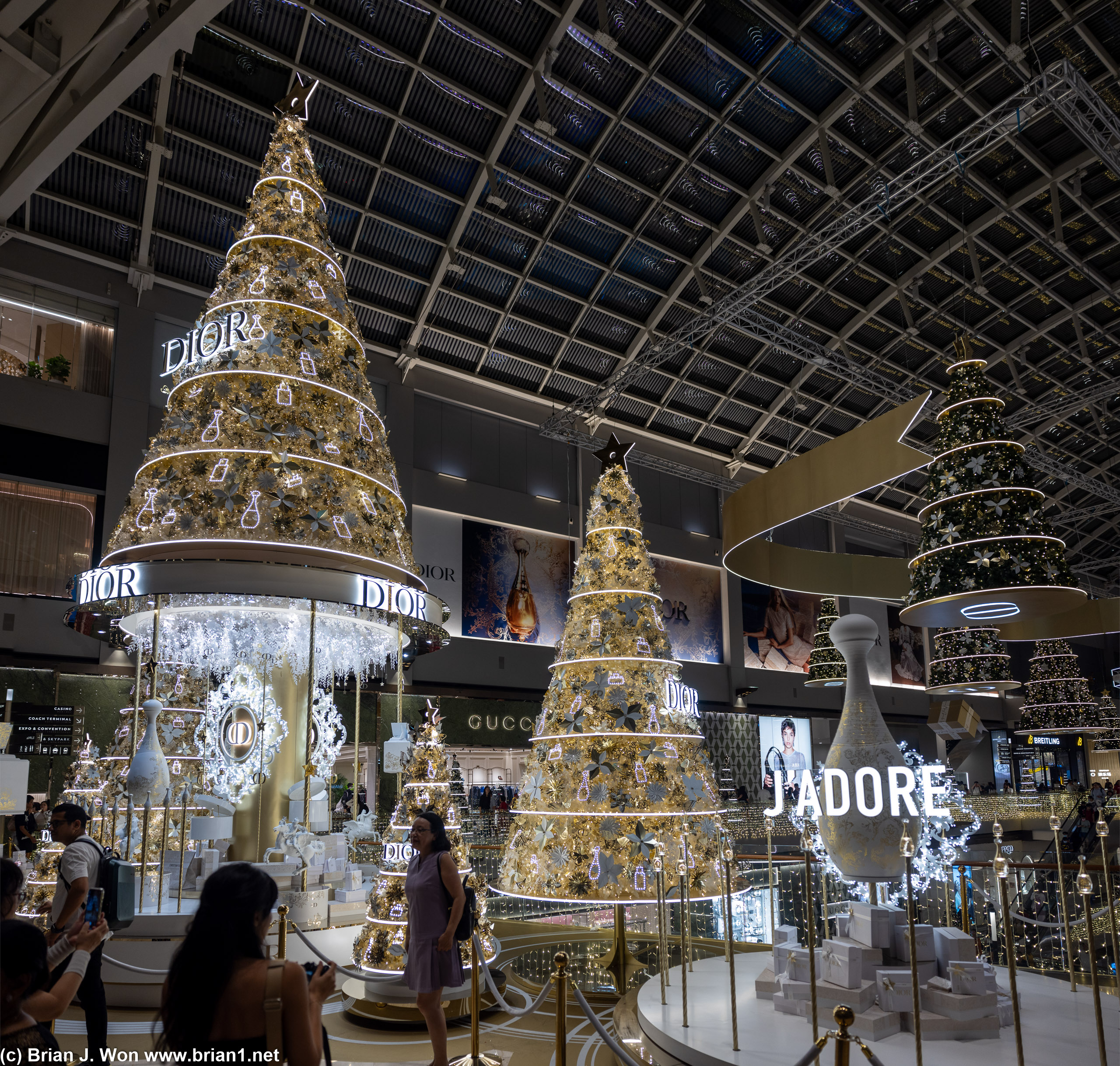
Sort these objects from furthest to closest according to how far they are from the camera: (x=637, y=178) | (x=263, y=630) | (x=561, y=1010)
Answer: (x=637, y=178) → (x=263, y=630) → (x=561, y=1010)

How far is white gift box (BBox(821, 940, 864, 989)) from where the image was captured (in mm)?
4281

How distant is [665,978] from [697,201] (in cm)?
2025

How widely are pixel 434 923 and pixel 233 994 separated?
2.41 m

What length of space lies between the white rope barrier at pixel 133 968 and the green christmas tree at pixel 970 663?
40.0ft

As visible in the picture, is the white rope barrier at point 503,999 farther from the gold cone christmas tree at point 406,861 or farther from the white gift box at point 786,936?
the white gift box at point 786,936

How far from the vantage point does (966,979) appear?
417 centimetres

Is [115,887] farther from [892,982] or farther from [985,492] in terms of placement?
[985,492]

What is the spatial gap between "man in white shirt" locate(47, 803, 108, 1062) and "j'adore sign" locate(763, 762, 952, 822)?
11.3 ft

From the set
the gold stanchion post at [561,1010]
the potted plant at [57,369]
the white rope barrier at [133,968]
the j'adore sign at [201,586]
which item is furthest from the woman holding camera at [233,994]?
the potted plant at [57,369]

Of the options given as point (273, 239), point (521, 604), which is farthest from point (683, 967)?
point (521, 604)

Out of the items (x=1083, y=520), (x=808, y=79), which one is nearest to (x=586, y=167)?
(x=808, y=79)

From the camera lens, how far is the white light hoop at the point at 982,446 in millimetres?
5277

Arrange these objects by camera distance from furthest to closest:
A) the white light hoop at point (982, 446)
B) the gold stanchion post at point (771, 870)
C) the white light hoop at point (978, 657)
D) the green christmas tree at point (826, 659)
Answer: the green christmas tree at point (826, 659) < the white light hoop at point (978, 657) < the white light hoop at point (982, 446) < the gold stanchion post at point (771, 870)

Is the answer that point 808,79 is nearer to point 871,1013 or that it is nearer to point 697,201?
point 697,201
